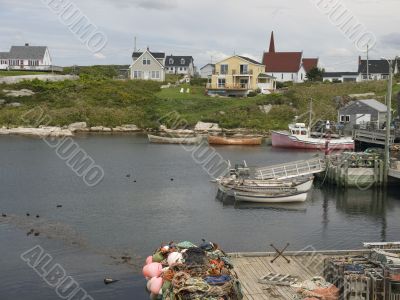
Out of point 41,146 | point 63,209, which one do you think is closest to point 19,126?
point 41,146

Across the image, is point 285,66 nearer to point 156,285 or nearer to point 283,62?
point 283,62

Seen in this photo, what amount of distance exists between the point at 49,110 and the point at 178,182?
5664cm

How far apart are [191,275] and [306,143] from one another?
59914 millimetres

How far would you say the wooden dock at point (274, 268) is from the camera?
827 inches

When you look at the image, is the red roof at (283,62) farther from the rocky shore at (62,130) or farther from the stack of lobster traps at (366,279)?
the stack of lobster traps at (366,279)

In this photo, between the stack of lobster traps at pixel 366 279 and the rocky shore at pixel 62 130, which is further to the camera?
the rocky shore at pixel 62 130

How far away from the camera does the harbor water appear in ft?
93.6

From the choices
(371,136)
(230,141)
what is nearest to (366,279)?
(371,136)

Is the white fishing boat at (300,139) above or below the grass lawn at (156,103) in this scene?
below

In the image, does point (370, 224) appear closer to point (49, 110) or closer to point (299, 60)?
point (49, 110)

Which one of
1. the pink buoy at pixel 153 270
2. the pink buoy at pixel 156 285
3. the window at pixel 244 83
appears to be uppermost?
the window at pixel 244 83

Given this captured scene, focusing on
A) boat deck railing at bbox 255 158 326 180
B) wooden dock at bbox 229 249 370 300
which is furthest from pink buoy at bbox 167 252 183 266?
boat deck railing at bbox 255 158 326 180

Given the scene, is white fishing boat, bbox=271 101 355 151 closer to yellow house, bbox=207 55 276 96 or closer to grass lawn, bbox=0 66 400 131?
grass lawn, bbox=0 66 400 131

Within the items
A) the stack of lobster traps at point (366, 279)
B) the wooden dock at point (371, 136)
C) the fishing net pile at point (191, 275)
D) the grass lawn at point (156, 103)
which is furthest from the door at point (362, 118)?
the fishing net pile at point (191, 275)
